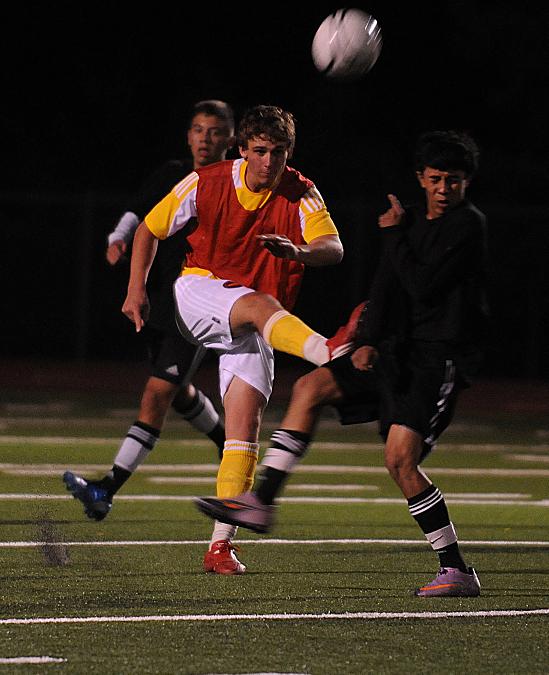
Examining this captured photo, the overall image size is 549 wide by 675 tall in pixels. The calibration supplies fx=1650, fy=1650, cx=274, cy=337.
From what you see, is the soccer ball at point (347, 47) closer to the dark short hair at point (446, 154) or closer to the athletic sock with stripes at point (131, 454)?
the dark short hair at point (446, 154)

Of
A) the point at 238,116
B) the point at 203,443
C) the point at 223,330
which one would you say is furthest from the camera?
the point at 238,116

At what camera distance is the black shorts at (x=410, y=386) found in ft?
22.0

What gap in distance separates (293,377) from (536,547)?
14.5 meters

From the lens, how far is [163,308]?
30.3 ft

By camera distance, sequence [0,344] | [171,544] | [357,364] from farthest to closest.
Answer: [0,344], [171,544], [357,364]

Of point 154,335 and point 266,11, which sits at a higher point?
point 266,11

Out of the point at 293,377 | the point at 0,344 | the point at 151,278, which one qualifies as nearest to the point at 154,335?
the point at 151,278

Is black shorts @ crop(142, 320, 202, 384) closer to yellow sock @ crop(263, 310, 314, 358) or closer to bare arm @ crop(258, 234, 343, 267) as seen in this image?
bare arm @ crop(258, 234, 343, 267)

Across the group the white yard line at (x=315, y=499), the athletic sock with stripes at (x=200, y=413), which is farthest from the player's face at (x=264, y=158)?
the white yard line at (x=315, y=499)

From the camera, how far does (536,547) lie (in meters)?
8.30

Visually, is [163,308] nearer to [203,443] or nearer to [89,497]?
[89,497]

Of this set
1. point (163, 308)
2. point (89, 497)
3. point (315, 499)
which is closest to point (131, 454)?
point (89, 497)

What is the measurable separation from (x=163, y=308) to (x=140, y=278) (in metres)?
1.70

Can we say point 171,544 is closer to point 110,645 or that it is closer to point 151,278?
point 151,278
